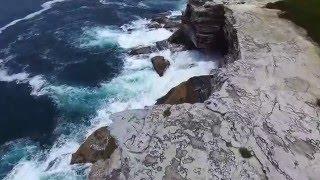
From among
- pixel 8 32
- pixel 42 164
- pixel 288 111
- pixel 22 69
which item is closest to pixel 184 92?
pixel 288 111

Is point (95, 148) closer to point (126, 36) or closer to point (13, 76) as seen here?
point (13, 76)

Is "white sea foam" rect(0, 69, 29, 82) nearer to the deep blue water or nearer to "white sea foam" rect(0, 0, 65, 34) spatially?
the deep blue water

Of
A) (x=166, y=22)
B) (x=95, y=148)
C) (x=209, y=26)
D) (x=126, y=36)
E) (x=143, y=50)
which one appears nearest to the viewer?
(x=95, y=148)

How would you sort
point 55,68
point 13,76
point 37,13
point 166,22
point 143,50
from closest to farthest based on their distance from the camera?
point 13,76 → point 143,50 → point 55,68 → point 166,22 → point 37,13

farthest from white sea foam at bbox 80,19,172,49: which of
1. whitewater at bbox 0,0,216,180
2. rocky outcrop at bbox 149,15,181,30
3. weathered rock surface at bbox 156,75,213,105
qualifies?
weathered rock surface at bbox 156,75,213,105

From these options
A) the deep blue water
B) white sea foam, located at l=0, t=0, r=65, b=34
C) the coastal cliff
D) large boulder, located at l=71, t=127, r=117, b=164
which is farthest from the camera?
white sea foam, located at l=0, t=0, r=65, b=34

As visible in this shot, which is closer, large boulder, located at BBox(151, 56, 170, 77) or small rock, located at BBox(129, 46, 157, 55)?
large boulder, located at BBox(151, 56, 170, 77)

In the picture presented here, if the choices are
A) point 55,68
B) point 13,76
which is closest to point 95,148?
point 55,68
